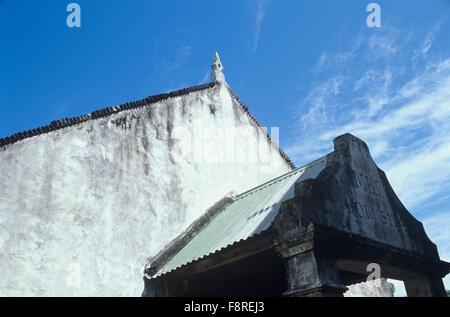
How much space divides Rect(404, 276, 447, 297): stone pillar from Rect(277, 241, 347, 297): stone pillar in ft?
9.59

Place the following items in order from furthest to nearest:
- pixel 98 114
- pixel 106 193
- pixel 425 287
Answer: pixel 98 114
pixel 106 193
pixel 425 287

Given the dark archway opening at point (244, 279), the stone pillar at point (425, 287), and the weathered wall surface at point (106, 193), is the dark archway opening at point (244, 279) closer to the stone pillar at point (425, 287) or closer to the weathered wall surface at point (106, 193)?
the weathered wall surface at point (106, 193)

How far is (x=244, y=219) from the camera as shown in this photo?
868 cm

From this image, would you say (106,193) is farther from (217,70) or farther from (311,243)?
(217,70)

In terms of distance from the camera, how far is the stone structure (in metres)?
6.30

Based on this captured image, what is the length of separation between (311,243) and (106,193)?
14.3 ft

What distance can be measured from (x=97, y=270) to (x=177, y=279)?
1.65m

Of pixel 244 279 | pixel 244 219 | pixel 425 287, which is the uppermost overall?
pixel 244 219

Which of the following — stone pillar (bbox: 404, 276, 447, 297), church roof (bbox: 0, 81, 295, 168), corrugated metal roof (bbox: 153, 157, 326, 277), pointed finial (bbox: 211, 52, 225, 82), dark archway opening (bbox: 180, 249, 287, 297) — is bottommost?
stone pillar (bbox: 404, 276, 447, 297)

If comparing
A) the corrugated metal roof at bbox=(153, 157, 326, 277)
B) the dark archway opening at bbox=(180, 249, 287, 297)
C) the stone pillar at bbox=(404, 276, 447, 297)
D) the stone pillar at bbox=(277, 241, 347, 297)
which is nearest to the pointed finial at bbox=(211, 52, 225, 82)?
the corrugated metal roof at bbox=(153, 157, 326, 277)

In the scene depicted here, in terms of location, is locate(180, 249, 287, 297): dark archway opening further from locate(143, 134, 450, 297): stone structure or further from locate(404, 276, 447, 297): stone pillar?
locate(404, 276, 447, 297): stone pillar

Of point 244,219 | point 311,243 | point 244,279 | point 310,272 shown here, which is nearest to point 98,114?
point 244,219
